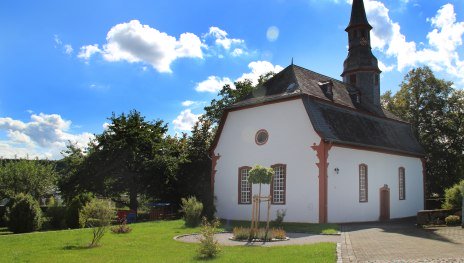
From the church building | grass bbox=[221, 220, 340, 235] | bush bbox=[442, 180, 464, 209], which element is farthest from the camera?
bush bbox=[442, 180, 464, 209]

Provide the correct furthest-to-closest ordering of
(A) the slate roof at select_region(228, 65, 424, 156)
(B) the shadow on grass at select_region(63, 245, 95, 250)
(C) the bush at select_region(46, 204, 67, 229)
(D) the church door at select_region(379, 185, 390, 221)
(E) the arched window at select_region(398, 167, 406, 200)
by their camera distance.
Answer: (E) the arched window at select_region(398, 167, 406, 200), (D) the church door at select_region(379, 185, 390, 221), (C) the bush at select_region(46, 204, 67, 229), (A) the slate roof at select_region(228, 65, 424, 156), (B) the shadow on grass at select_region(63, 245, 95, 250)

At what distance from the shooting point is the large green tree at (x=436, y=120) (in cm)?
3566

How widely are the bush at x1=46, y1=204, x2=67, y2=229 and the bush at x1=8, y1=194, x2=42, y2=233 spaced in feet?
6.25

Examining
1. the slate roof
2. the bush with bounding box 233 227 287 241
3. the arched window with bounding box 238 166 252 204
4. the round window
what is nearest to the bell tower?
the slate roof

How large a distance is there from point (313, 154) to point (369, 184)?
502 centimetres

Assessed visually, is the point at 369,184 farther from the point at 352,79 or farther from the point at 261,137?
the point at 352,79

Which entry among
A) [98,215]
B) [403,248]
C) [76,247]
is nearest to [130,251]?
[98,215]

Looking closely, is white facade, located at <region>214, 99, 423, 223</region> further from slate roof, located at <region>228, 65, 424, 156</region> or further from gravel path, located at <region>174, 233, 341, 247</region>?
Result: gravel path, located at <region>174, 233, 341, 247</region>

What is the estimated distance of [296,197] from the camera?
2175 cm

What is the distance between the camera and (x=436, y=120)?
36.9 meters

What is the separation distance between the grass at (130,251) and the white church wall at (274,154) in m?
8.26

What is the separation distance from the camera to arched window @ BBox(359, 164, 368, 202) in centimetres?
2369

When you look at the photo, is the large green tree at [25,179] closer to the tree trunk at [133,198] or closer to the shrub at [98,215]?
the tree trunk at [133,198]

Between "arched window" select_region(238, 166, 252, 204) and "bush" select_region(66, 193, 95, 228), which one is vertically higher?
"arched window" select_region(238, 166, 252, 204)
